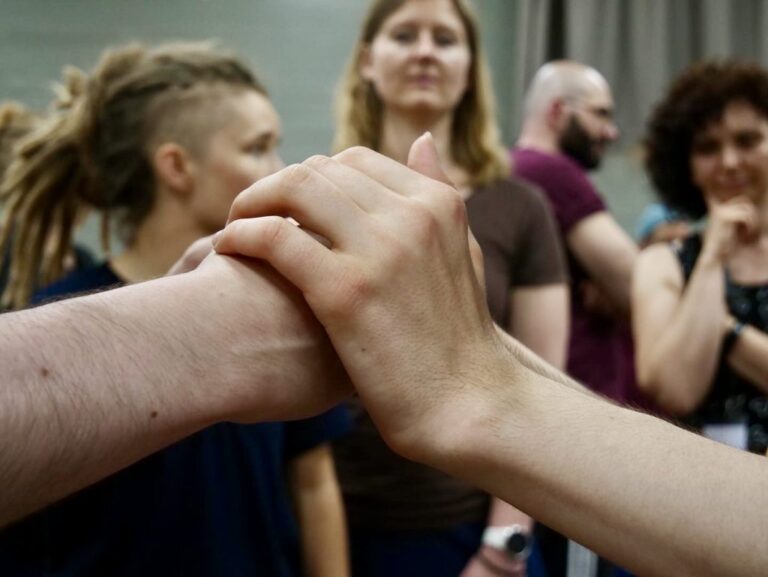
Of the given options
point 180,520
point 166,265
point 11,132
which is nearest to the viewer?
point 180,520

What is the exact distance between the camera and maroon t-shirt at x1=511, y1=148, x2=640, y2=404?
1802 mm

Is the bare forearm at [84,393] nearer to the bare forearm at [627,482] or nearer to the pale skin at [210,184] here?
the bare forearm at [627,482]

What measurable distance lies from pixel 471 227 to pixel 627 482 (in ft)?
2.61

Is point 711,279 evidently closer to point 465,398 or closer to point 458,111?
point 458,111

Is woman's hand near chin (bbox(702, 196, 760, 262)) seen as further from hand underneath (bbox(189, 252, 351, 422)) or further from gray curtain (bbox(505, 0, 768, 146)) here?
gray curtain (bbox(505, 0, 768, 146))

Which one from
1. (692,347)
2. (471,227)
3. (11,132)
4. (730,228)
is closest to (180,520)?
(471,227)

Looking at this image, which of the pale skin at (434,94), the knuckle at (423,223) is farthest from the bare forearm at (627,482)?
the pale skin at (434,94)

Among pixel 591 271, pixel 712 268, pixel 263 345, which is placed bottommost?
pixel 591 271

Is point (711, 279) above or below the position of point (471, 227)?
below

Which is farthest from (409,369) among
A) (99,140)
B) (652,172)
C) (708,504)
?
(652,172)

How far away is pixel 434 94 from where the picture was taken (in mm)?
1460

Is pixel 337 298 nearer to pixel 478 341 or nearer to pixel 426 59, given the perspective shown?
pixel 478 341

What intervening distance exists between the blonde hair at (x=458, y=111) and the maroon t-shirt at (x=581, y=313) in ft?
0.99

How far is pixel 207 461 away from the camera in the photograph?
0.97 metres
